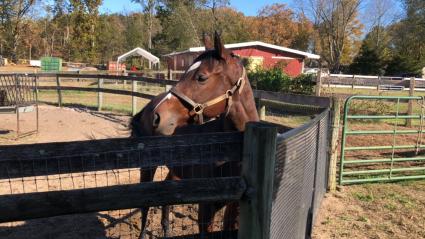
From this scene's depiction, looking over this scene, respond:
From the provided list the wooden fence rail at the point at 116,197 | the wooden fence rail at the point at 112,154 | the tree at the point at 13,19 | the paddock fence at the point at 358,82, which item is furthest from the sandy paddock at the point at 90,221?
the tree at the point at 13,19

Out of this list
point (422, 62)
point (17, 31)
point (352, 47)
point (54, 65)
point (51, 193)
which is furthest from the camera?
point (352, 47)

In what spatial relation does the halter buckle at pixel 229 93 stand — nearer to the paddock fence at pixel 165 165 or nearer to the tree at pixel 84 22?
the paddock fence at pixel 165 165

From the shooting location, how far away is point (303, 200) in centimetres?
361

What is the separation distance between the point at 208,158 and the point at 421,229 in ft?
13.4

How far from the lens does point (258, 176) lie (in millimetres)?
2090

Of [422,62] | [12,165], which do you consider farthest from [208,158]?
[422,62]

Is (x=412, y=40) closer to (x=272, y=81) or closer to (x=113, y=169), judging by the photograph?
(x=272, y=81)

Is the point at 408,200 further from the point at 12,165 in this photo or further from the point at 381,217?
the point at 12,165

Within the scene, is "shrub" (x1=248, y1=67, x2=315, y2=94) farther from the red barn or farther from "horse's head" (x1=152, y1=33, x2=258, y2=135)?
the red barn

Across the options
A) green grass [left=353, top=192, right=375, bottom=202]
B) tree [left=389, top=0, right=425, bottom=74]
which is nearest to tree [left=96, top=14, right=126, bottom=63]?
tree [left=389, top=0, right=425, bottom=74]

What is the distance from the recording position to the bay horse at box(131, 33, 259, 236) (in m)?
A: 3.36

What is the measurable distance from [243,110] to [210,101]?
1.17 ft

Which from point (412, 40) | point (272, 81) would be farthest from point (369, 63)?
point (272, 81)

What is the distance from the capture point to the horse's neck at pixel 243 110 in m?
3.63
